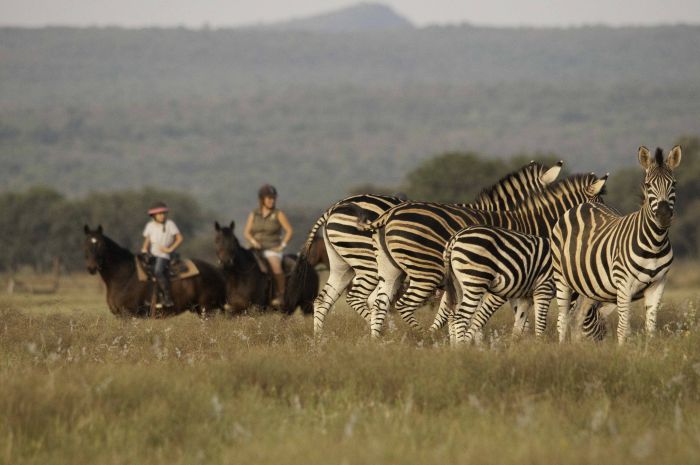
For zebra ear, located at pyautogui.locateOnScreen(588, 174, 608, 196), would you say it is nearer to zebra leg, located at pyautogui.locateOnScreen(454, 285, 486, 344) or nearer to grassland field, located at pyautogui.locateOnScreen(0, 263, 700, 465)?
zebra leg, located at pyautogui.locateOnScreen(454, 285, 486, 344)

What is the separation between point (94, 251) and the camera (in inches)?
674

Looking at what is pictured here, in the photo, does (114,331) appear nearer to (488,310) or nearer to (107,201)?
(488,310)

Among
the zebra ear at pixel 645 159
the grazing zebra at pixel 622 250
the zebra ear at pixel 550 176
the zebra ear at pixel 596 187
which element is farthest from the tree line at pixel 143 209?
the zebra ear at pixel 645 159

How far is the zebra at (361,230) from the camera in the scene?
1319cm

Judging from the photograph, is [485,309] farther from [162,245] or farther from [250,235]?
[162,245]

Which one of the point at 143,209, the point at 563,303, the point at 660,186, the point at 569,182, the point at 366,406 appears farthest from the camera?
the point at 143,209

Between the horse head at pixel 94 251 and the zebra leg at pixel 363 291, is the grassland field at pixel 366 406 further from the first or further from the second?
the horse head at pixel 94 251

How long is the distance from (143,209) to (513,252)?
64961 mm

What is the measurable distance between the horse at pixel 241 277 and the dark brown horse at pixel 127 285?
511mm

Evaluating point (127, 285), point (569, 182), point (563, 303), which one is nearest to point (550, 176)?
point (569, 182)

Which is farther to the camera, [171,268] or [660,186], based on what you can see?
[171,268]

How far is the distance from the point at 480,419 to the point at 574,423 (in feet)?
2.14

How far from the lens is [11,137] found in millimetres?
192500

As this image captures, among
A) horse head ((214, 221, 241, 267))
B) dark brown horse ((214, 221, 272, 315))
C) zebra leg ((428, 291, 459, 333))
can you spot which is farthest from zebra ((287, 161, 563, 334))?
dark brown horse ((214, 221, 272, 315))
